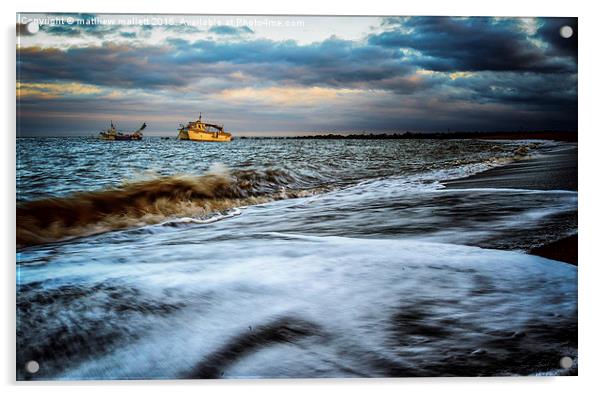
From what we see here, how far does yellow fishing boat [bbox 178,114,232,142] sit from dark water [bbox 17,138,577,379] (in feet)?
0.23

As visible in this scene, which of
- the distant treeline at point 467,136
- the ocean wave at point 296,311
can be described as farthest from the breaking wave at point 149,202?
the distant treeline at point 467,136

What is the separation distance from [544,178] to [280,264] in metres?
1.52

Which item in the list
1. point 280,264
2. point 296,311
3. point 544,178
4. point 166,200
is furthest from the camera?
point 544,178

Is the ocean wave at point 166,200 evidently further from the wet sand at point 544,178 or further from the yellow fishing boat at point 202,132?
the wet sand at point 544,178

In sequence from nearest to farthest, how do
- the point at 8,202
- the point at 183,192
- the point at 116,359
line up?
the point at 116,359
the point at 8,202
the point at 183,192

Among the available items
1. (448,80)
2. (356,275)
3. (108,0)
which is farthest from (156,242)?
(448,80)

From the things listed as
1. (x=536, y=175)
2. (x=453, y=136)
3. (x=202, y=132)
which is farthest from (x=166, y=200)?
(x=536, y=175)

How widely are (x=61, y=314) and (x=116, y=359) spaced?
0.34m

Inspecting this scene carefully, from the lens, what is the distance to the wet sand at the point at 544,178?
2529 millimetres

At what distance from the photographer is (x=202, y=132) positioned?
255cm

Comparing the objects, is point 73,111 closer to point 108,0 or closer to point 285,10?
point 108,0

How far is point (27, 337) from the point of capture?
229 centimetres

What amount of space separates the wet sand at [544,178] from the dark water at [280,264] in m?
0.07

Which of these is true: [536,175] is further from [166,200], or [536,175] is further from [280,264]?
[166,200]
